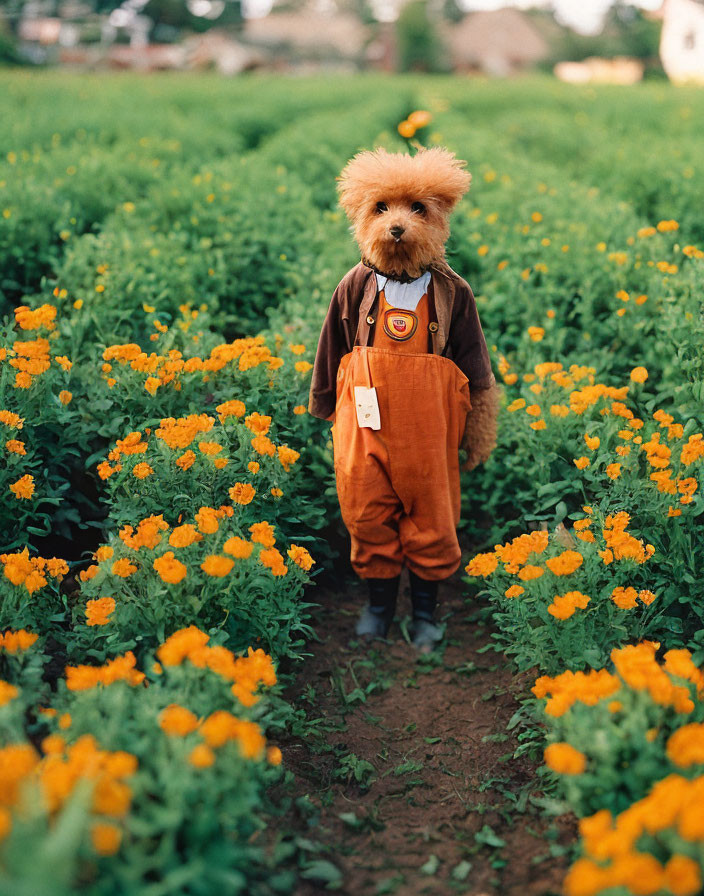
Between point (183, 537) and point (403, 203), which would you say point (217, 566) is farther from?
point (403, 203)

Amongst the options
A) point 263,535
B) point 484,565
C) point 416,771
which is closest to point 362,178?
point 263,535

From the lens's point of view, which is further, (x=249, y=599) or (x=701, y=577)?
(x=701, y=577)

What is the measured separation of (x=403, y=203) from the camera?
2.48 m

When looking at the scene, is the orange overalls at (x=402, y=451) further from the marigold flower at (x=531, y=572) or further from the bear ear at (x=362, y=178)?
the marigold flower at (x=531, y=572)

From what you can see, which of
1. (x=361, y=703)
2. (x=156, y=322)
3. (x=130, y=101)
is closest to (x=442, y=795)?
(x=361, y=703)

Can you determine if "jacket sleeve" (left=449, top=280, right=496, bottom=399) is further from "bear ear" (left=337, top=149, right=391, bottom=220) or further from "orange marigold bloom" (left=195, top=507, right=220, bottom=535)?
"orange marigold bloom" (left=195, top=507, right=220, bottom=535)

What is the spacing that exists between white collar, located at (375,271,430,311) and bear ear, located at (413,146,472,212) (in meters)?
0.27

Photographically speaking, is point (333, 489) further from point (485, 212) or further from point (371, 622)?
point (485, 212)

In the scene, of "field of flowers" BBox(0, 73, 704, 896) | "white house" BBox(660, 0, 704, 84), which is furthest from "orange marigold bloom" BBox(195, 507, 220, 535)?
"white house" BBox(660, 0, 704, 84)

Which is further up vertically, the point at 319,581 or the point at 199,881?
the point at 199,881

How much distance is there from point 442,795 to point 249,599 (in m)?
0.87

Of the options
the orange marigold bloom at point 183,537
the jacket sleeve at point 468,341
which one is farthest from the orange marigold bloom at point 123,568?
the jacket sleeve at point 468,341

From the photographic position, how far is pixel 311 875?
6.12 feet

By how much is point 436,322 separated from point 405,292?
0.15 m
